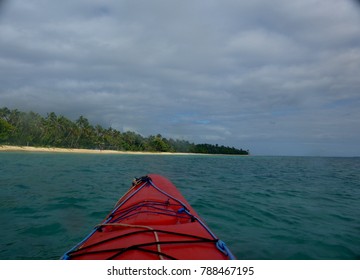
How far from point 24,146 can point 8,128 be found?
7.07m

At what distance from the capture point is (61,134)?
7256 centimetres

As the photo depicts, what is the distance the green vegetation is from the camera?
63.3 metres

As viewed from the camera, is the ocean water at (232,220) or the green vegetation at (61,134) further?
the green vegetation at (61,134)

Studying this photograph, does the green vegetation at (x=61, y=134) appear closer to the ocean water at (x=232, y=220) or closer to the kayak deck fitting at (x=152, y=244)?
the ocean water at (x=232, y=220)

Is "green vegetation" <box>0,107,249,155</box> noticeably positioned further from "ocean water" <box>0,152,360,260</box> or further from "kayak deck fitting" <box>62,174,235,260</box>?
"kayak deck fitting" <box>62,174,235,260</box>

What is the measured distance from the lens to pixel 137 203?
4852 millimetres

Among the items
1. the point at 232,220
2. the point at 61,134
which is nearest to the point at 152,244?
the point at 232,220

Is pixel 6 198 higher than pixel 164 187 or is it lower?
lower

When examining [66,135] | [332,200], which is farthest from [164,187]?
[66,135]

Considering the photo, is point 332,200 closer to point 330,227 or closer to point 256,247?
point 330,227

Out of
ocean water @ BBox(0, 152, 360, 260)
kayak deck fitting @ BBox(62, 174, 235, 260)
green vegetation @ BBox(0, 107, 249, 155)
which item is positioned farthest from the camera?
green vegetation @ BBox(0, 107, 249, 155)

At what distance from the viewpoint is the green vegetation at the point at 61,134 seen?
63.3 metres

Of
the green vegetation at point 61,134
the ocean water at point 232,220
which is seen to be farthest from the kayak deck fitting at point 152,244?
the green vegetation at point 61,134

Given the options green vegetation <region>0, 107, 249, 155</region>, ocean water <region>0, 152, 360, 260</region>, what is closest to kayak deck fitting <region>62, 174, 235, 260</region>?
ocean water <region>0, 152, 360, 260</region>
